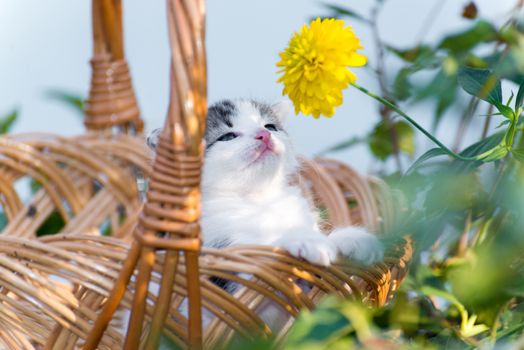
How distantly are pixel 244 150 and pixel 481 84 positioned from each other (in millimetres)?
444

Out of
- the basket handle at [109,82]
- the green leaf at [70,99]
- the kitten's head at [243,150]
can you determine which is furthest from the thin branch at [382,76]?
the green leaf at [70,99]

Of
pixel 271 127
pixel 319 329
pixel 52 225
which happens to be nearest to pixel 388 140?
pixel 271 127

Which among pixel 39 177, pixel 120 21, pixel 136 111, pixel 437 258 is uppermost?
pixel 120 21

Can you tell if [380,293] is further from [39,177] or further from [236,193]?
[39,177]

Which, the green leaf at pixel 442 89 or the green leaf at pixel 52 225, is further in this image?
the green leaf at pixel 52 225

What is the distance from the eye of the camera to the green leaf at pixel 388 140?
1.78 m

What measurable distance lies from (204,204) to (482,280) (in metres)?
0.61

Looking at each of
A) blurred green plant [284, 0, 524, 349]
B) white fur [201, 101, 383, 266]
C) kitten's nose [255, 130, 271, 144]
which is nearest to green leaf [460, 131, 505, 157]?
blurred green plant [284, 0, 524, 349]

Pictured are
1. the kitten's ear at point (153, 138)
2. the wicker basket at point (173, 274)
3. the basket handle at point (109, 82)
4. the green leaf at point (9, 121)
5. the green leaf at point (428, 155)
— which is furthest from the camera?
the green leaf at point (9, 121)

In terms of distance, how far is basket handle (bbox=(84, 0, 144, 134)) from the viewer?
1715mm

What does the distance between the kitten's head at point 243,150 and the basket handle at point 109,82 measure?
1.36ft

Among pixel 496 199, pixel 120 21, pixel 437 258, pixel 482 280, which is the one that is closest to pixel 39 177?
pixel 120 21

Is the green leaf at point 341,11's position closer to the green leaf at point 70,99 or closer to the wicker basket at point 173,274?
the wicker basket at point 173,274

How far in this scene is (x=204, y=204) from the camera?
1287 mm
